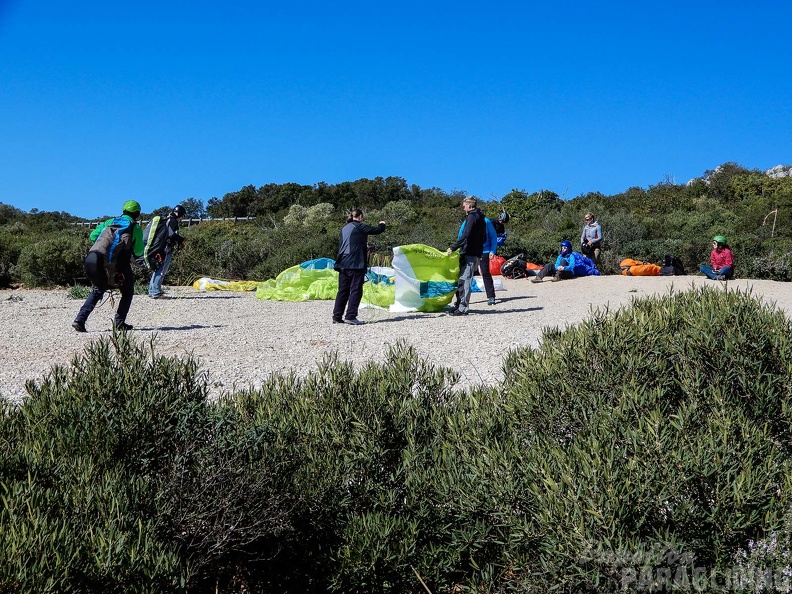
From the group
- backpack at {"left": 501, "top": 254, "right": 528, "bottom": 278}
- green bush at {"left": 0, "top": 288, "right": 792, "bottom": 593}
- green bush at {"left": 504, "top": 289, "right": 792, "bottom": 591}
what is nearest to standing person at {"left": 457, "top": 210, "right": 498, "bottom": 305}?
backpack at {"left": 501, "top": 254, "right": 528, "bottom": 278}

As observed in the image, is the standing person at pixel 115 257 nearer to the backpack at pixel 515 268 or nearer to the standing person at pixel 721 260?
the backpack at pixel 515 268

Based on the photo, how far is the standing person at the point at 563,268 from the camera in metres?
17.9

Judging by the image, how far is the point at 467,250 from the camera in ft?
39.1

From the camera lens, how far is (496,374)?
727 centimetres

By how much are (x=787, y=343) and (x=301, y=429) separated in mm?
2173

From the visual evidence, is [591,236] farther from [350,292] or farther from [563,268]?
[350,292]

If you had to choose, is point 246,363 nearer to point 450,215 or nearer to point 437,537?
point 437,537

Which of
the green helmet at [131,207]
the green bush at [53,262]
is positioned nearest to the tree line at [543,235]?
the green bush at [53,262]

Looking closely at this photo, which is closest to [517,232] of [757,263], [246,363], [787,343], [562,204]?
[562,204]

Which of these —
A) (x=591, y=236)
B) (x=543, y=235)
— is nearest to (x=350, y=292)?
(x=591, y=236)

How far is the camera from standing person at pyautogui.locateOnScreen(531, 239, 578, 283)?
17.9 metres

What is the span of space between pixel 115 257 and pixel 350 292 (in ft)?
11.0

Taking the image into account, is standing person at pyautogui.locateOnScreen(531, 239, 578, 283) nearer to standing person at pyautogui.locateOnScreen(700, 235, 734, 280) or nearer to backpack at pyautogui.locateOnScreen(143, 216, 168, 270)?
standing person at pyautogui.locateOnScreen(700, 235, 734, 280)

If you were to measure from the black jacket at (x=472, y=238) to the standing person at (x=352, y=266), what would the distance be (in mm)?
1413
